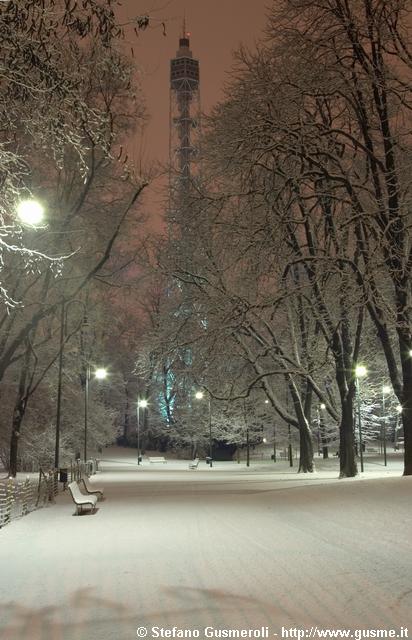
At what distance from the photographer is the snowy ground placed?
232 inches

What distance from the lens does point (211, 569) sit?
8.02 meters

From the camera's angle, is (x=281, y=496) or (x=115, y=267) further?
(x=115, y=267)

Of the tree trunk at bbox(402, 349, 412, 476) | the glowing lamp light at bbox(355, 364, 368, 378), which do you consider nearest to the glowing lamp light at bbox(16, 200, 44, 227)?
the tree trunk at bbox(402, 349, 412, 476)

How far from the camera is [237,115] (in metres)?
20.2

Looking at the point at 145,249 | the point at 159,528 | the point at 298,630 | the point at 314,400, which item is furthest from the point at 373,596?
the point at 314,400

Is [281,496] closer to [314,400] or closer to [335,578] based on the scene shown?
[335,578]

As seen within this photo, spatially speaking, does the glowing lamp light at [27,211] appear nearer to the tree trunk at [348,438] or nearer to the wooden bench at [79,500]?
the wooden bench at [79,500]

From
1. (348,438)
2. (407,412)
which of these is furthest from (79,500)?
(348,438)

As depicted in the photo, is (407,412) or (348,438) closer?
(407,412)

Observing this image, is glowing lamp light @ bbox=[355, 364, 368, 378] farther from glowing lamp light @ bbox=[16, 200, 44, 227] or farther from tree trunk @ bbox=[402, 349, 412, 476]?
glowing lamp light @ bbox=[16, 200, 44, 227]

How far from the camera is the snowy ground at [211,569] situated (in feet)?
19.4

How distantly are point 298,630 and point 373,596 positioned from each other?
1.39 metres

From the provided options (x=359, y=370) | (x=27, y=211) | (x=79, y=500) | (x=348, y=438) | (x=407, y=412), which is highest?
(x=27, y=211)

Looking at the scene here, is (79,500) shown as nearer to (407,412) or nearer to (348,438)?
(407,412)
